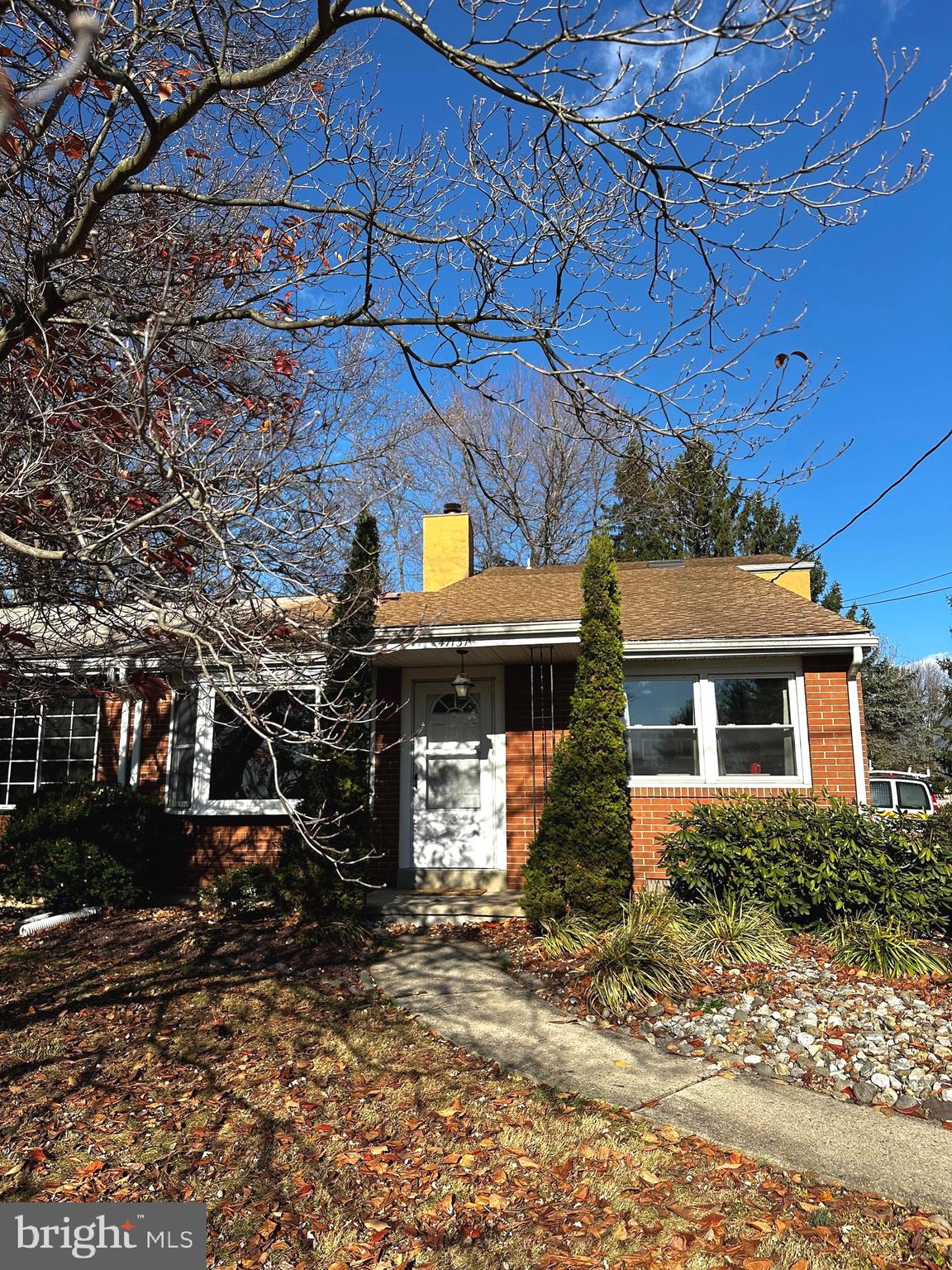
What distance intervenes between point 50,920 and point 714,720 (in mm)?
7803

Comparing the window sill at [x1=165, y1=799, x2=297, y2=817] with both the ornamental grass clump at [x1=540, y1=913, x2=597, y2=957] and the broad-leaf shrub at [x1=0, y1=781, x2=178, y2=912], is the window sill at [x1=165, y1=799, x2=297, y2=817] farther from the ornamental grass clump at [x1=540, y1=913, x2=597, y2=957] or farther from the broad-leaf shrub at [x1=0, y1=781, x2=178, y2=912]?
the ornamental grass clump at [x1=540, y1=913, x2=597, y2=957]

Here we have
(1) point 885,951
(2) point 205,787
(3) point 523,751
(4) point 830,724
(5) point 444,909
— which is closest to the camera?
(1) point 885,951

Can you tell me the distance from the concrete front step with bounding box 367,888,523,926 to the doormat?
0.23 metres

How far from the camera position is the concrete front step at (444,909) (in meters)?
8.91

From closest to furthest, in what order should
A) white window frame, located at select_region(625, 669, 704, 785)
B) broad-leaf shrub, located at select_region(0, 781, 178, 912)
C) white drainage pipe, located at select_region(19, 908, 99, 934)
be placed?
white drainage pipe, located at select_region(19, 908, 99, 934), broad-leaf shrub, located at select_region(0, 781, 178, 912), white window frame, located at select_region(625, 669, 704, 785)

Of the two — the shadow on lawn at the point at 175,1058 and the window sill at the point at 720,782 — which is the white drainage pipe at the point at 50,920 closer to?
the shadow on lawn at the point at 175,1058

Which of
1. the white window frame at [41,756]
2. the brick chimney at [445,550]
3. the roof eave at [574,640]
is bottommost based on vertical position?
the white window frame at [41,756]

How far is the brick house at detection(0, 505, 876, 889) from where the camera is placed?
31.2 ft

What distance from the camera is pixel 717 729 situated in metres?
9.81

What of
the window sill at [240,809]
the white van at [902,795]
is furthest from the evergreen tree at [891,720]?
the window sill at [240,809]

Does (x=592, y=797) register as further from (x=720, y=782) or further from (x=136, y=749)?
(x=136, y=749)

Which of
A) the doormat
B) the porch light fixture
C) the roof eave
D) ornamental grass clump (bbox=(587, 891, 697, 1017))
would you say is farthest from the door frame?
ornamental grass clump (bbox=(587, 891, 697, 1017))

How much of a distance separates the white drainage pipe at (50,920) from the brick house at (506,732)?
1.70 meters

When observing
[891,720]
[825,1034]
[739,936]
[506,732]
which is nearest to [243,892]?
[506,732]
